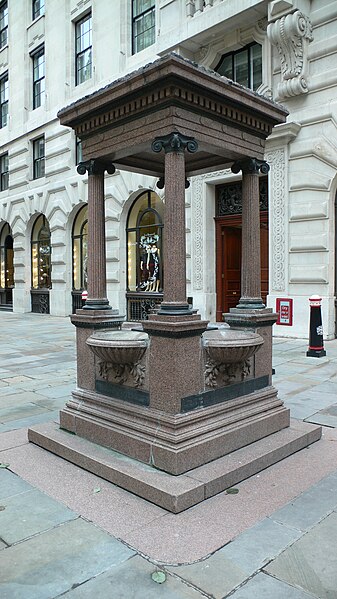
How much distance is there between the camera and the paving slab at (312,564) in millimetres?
2666

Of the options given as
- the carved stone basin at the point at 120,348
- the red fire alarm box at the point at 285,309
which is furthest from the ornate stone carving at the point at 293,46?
the carved stone basin at the point at 120,348

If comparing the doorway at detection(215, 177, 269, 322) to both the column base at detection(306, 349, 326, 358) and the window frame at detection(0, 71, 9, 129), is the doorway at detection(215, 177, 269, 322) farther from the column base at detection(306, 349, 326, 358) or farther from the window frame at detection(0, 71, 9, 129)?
the window frame at detection(0, 71, 9, 129)

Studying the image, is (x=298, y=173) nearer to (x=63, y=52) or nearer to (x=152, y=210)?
(x=152, y=210)

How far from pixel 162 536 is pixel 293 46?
12637mm

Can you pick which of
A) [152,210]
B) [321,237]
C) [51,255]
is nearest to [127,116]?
[321,237]

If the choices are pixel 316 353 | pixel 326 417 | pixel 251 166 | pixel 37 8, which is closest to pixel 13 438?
pixel 326 417

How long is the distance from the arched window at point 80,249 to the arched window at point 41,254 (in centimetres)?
230

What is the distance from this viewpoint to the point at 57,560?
292 centimetres

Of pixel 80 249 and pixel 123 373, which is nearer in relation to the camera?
pixel 123 373

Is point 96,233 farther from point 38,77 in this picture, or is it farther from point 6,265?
point 6,265

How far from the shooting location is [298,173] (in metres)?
12.7

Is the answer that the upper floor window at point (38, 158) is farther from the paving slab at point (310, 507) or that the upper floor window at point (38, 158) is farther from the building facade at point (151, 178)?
the paving slab at point (310, 507)

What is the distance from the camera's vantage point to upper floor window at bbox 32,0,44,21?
2304 cm

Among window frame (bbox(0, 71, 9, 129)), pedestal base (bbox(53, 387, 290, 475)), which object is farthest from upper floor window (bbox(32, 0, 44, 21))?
pedestal base (bbox(53, 387, 290, 475))
